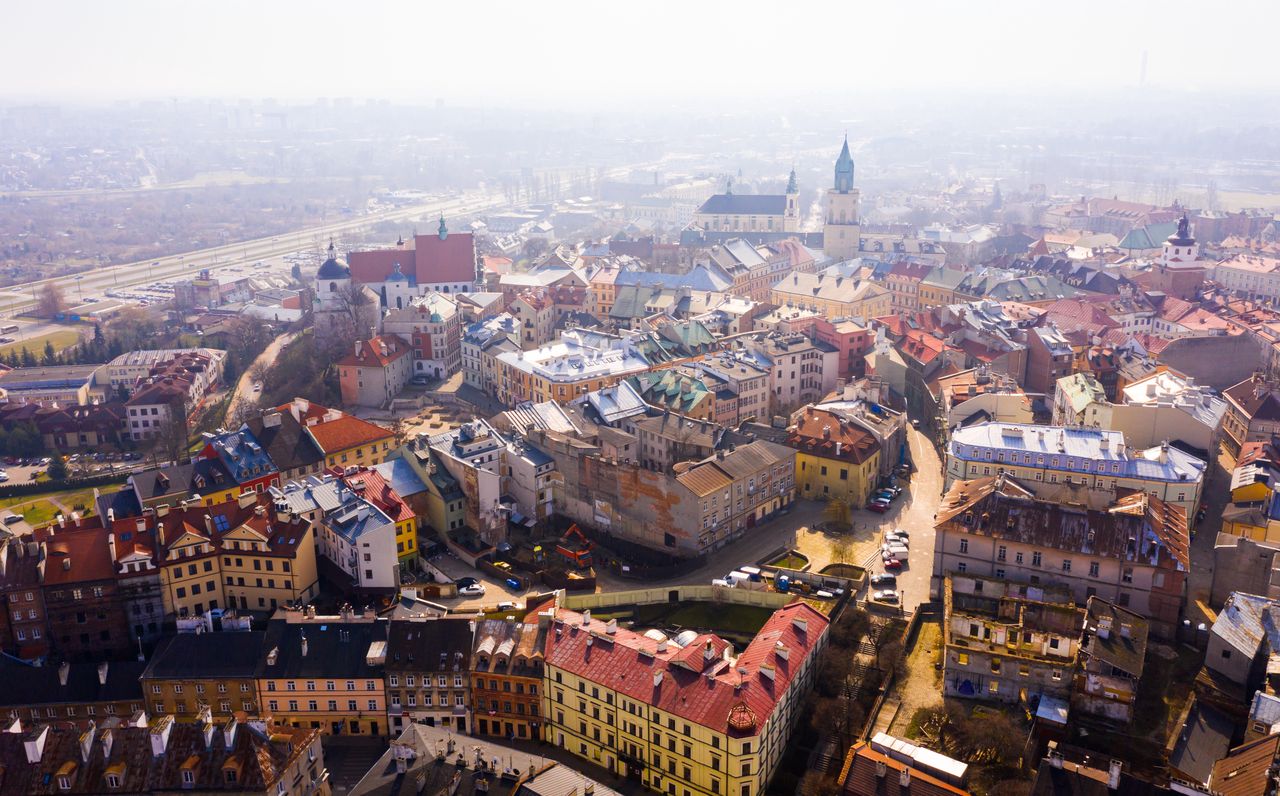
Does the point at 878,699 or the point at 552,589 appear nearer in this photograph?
the point at 878,699

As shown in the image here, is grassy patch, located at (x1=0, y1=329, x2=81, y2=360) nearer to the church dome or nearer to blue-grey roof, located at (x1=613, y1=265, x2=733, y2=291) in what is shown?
the church dome

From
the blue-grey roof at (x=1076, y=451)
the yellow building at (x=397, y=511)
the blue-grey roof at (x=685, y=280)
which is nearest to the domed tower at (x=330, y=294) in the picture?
the blue-grey roof at (x=685, y=280)

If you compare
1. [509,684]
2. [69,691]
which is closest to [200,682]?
[69,691]

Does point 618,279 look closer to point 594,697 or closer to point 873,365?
point 873,365

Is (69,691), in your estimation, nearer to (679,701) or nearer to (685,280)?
(679,701)

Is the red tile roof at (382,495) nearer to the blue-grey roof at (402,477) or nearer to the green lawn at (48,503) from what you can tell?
the blue-grey roof at (402,477)

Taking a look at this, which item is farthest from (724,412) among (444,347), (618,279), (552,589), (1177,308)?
(1177,308)

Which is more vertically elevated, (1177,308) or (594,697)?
(1177,308)

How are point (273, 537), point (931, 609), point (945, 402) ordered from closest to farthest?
point (931, 609) → point (273, 537) → point (945, 402)
